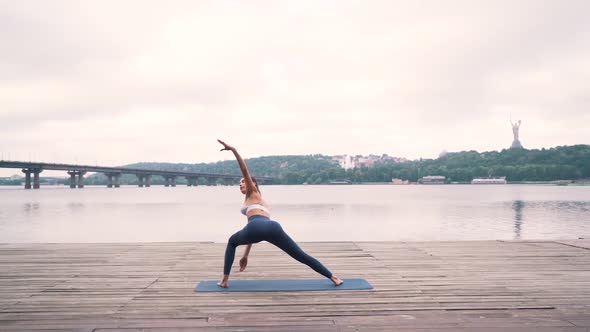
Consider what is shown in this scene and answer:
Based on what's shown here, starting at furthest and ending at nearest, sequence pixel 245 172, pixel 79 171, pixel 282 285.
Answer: pixel 79 171, pixel 282 285, pixel 245 172

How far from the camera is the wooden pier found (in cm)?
568

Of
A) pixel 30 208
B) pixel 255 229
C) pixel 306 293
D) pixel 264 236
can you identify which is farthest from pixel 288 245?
pixel 30 208

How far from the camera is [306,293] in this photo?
7082 millimetres

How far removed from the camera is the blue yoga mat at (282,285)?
23.9 feet

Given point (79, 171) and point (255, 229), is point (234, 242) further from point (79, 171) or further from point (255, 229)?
point (79, 171)

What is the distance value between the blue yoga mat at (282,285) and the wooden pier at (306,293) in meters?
0.19

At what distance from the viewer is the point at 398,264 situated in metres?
9.46

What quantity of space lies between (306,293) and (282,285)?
0.63 metres

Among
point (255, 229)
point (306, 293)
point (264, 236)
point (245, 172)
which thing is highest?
point (245, 172)

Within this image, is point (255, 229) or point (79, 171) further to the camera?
point (79, 171)

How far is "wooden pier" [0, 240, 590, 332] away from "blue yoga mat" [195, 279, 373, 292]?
0.63ft

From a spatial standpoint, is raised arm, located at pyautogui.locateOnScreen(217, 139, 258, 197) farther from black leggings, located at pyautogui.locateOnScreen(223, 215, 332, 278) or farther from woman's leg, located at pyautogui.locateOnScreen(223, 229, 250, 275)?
woman's leg, located at pyautogui.locateOnScreen(223, 229, 250, 275)

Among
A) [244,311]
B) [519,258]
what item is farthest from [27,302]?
[519,258]

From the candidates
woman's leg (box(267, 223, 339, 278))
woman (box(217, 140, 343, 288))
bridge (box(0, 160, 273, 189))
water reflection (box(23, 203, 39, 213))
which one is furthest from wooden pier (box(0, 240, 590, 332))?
bridge (box(0, 160, 273, 189))
